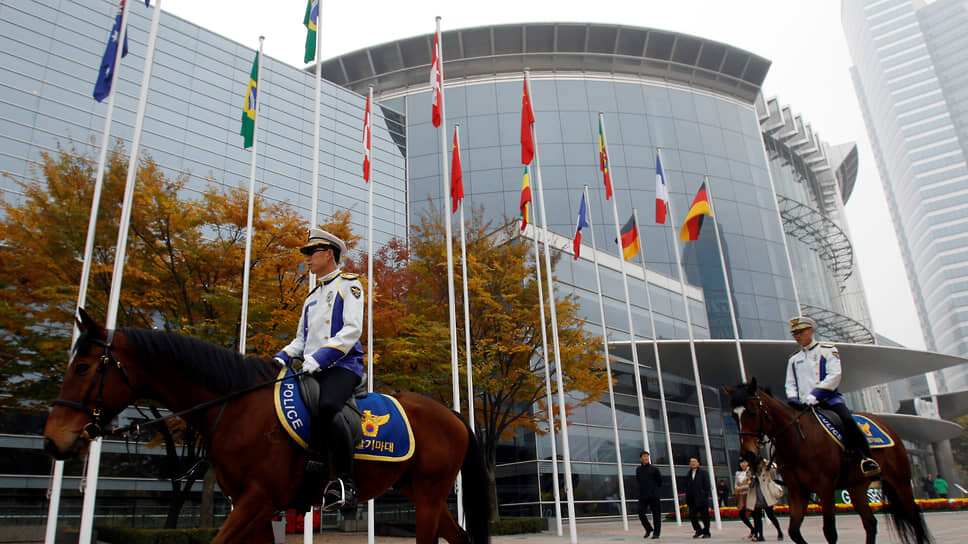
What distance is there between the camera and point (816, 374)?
25.1 feet

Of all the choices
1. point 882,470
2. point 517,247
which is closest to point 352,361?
point 882,470

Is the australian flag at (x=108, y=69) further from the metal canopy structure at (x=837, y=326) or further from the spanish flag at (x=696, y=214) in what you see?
the metal canopy structure at (x=837, y=326)

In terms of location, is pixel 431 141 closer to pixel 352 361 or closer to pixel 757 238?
pixel 757 238

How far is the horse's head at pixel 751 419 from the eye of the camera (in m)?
6.95

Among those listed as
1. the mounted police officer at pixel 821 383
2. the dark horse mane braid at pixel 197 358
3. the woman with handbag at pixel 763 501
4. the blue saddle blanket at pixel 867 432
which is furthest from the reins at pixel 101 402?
the woman with handbag at pixel 763 501

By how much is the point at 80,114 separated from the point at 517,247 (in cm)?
2243

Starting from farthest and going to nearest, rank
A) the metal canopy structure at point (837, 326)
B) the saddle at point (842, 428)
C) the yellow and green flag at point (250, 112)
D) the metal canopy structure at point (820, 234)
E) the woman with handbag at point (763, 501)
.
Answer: the metal canopy structure at point (820, 234) < the metal canopy structure at point (837, 326) < the yellow and green flag at point (250, 112) < the woman with handbag at point (763, 501) < the saddle at point (842, 428)

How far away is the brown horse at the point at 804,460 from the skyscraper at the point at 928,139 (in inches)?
5733

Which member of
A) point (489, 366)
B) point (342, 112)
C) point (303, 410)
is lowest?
point (303, 410)

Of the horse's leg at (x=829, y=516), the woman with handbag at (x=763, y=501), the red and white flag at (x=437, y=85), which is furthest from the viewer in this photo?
the red and white flag at (x=437, y=85)

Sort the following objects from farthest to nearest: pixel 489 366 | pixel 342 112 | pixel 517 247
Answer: pixel 342 112 < pixel 517 247 < pixel 489 366

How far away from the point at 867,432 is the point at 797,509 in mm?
1603

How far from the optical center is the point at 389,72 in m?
43.9

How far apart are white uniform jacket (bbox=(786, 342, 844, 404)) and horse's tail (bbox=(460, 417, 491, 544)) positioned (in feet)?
14.8
